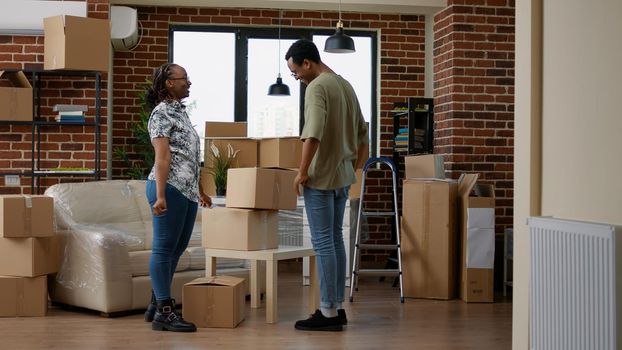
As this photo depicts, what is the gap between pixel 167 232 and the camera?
15.6 ft

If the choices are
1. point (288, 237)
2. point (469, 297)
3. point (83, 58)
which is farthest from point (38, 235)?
point (469, 297)

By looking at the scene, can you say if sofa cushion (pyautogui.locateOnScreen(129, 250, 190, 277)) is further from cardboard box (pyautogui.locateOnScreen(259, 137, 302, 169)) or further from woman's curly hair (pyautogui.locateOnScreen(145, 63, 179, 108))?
cardboard box (pyautogui.locateOnScreen(259, 137, 302, 169))

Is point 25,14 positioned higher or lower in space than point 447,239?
higher

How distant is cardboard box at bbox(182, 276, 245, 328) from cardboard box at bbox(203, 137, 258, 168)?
2.51 meters

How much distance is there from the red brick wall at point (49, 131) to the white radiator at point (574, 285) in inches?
170

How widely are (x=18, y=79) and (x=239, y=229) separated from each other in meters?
2.53

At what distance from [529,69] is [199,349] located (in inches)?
81.9

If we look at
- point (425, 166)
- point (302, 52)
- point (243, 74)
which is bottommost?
point (425, 166)

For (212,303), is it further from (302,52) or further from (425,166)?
(425,166)

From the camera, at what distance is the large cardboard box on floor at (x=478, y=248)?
6398 mm

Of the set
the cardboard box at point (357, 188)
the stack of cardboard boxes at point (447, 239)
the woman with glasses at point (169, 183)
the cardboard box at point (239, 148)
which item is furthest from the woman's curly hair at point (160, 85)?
the cardboard box at point (357, 188)

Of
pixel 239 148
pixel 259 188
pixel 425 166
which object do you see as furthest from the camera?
pixel 239 148

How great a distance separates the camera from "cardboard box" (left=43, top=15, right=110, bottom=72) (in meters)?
6.52

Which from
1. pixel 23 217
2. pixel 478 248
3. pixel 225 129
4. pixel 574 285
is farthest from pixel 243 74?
pixel 574 285
